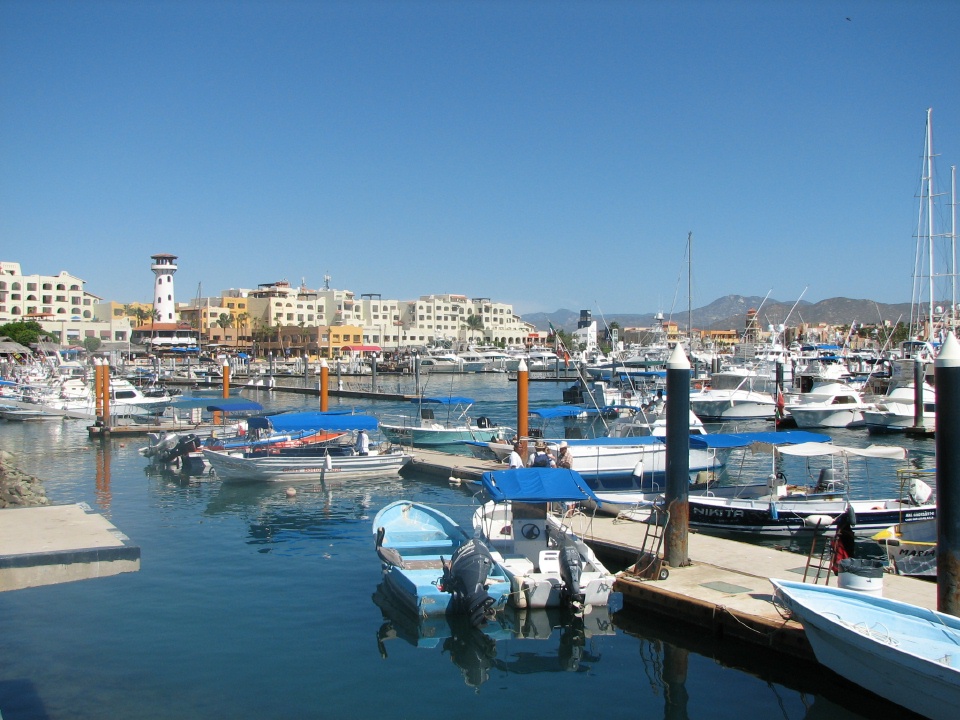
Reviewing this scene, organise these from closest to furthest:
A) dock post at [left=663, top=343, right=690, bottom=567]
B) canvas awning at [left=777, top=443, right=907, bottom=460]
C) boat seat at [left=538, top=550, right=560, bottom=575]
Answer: dock post at [left=663, top=343, right=690, bottom=567] → boat seat at [left=538, top=550, right=560, bottom=575] → canvas awning at [left=777, top=443, right=907, bottom=460]

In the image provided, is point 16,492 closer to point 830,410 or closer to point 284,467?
point 284,467

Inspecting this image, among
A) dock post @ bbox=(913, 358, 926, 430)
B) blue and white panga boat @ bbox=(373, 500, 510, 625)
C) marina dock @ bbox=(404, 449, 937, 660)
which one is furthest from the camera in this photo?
dock post @ bbox=(913, 358, 926, 430)

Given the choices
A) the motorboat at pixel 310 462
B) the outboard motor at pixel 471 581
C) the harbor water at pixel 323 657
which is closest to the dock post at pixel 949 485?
the harbor water at pixel 323 657

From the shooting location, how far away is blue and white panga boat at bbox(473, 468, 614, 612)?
17.2 meters

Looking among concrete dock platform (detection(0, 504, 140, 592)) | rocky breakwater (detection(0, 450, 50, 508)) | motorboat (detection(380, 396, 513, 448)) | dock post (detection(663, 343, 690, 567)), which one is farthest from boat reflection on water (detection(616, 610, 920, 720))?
motorboat (detection(380, 396, 513, 448))

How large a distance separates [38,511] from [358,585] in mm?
8480

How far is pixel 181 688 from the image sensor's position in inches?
536

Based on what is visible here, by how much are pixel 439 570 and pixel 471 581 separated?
85.4 inches

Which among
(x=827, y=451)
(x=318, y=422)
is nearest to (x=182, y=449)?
(x=318, y=422)

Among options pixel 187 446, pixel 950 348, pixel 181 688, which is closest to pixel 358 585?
pixel 181 688

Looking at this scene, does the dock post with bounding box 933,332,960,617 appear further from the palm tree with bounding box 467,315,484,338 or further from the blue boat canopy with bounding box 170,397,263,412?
the palm tree with bounding box 467,315,484,338

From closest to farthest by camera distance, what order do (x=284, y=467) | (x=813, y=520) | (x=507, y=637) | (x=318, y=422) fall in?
(x=507, y=637) → (x=813, y=520) → (x=284, y=467) → (x=318, y=422)

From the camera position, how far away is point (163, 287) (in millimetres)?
147875

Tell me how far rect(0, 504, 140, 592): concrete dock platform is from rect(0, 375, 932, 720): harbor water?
2.22 m
